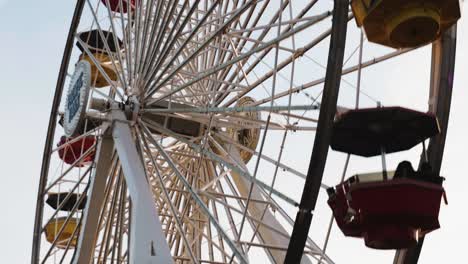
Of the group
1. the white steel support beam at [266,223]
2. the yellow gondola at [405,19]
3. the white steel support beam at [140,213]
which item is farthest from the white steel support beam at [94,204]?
the yellow gondola at [405,19]

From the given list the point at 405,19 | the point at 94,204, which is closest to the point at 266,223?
the point at 94,204

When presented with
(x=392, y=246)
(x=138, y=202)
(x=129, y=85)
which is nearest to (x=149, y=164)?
(x=129, y=85)

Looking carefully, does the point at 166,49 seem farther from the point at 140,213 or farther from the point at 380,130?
the point at 380,130

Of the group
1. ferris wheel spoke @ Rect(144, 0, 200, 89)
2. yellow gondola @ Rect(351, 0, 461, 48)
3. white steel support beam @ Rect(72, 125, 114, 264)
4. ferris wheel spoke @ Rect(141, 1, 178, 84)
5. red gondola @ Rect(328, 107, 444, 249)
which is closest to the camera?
yellow gondola @ Rect(351, 0, 461, 48)

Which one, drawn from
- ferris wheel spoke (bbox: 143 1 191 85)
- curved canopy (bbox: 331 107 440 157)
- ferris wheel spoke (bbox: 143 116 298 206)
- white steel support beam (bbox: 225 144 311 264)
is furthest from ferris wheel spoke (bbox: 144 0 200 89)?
curved canopy (bbox: 331 107 440 157)

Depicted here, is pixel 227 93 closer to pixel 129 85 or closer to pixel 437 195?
pixel 129 85

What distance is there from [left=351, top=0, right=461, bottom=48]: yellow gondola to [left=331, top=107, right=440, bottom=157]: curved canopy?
2.05 ft

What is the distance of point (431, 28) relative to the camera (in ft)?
26.1

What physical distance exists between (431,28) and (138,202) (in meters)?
3.74

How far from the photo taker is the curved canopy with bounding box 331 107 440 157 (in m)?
8.39

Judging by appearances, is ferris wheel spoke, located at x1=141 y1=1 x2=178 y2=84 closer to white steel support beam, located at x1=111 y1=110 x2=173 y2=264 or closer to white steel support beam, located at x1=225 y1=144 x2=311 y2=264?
white steel support beam, located at x1=111 y1=110 x2=173 y2=264

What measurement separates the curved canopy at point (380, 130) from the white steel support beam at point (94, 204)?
13.1 feet

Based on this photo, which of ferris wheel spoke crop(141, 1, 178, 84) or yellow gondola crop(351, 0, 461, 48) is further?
ferris wheel spoke crop(141, 1, 178, 84)

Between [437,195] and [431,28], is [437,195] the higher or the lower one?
the lower one
